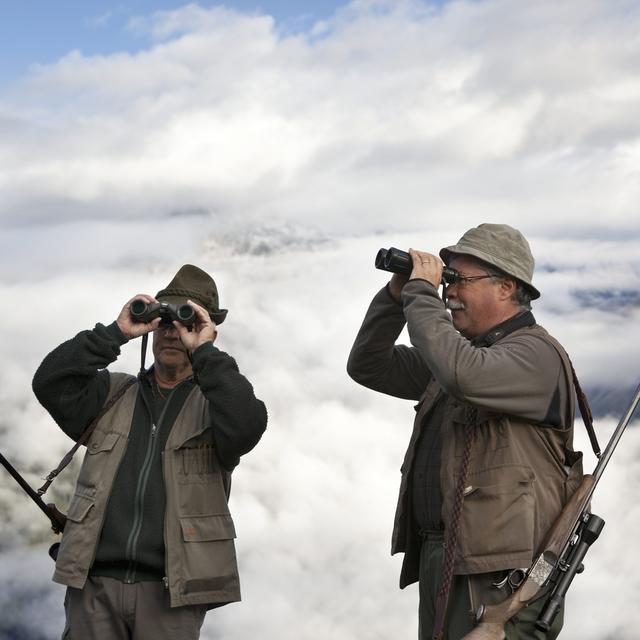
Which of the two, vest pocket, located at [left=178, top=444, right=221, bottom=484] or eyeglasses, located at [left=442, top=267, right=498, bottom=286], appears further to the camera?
vest pocket, located at [left=178, top=444, right=221, bottom=484]

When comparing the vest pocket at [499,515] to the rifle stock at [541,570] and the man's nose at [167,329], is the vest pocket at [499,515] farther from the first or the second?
the man's nose at [167,329]

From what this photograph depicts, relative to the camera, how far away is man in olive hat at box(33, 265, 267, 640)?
5.29m

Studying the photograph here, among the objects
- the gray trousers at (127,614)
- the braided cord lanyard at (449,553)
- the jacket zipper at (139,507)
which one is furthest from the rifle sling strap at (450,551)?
the jacket zipper at (139,507)

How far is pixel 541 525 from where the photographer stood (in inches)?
191

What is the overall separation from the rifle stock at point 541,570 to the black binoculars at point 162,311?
1.92 metres

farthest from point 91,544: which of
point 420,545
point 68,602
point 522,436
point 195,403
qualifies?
point 522,436

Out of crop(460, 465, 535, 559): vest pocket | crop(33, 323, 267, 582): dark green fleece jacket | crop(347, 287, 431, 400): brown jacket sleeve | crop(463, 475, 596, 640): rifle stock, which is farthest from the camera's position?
crop(347, 287, 431, 400): brown jacket sleeve

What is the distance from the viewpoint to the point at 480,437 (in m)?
4.96

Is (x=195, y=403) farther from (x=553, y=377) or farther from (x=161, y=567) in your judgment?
(x=553, y=377)

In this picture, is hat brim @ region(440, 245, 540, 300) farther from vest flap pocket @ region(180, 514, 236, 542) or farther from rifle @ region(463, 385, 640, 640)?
vest flap pocket @ region(180, 514, 236, 542)

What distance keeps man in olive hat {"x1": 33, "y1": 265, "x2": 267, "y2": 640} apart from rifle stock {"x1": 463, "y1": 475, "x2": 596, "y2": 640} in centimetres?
125

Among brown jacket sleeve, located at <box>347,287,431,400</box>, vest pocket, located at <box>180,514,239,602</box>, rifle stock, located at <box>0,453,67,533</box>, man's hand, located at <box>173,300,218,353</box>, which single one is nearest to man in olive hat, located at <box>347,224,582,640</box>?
brown jacket sleeve, located at <box>347,287,431,400</box>

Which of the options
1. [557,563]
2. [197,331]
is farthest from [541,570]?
[197,331]

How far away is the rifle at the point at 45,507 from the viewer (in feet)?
18.2
